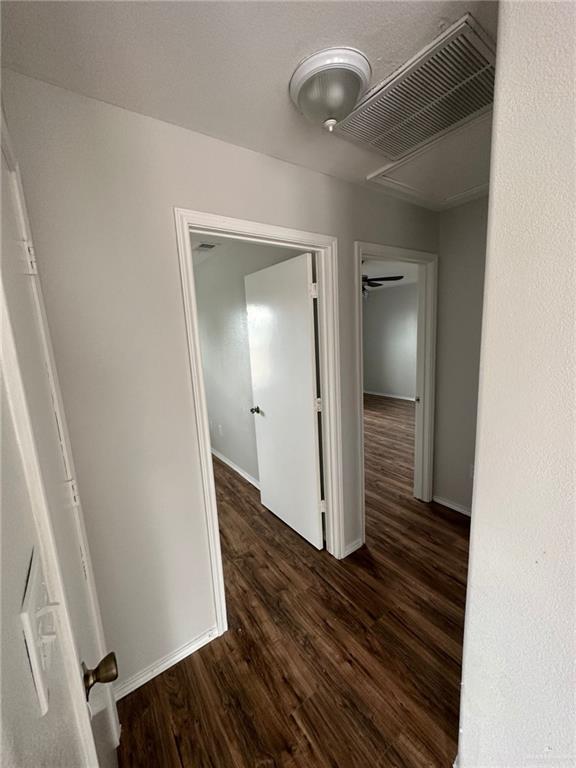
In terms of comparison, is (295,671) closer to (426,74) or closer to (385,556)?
(385,556)

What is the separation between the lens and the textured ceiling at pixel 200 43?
34.5 inches

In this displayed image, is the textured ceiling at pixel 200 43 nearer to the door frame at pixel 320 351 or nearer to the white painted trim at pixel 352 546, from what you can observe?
the door frame at pixel 320 351

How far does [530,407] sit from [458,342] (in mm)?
1927

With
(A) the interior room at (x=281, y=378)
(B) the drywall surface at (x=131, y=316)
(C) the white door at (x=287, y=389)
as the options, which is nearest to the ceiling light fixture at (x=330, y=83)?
(A) the interior room at (x=281, y=378)

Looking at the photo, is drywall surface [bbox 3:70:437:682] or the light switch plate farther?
drywall surface [bbox 3:70:437:682]

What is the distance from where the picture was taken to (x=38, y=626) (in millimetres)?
456

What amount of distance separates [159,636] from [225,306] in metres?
2.62

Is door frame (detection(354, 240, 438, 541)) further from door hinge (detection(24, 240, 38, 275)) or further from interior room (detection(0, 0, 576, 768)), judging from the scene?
door hinge (detection(24, 240, 38, 275))

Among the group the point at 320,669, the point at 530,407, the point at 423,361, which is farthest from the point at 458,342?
the point at 320,669

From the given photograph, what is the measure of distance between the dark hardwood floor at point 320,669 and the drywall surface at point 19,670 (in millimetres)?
1030

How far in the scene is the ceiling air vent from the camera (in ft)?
3.34

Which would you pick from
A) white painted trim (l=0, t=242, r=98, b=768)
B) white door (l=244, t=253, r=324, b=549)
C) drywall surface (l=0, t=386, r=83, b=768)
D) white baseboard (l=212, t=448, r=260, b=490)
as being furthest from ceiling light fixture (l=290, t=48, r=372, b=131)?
white baseboard (l=212, t=448, r=260, b=490)

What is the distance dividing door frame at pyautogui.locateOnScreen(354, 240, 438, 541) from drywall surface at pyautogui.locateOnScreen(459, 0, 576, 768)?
129 cm

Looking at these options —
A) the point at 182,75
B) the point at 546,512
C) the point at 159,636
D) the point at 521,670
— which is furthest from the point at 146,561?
the point at 182,75
